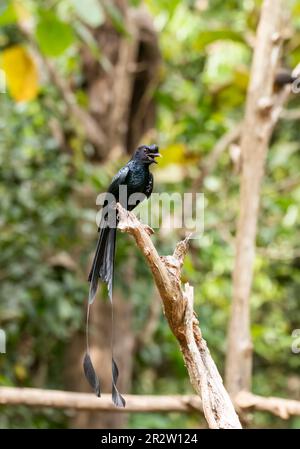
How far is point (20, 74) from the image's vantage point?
2668mm

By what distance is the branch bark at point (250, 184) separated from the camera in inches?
78.0

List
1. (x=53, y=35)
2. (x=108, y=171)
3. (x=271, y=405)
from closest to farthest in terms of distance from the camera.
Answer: (x=271, y=405) → (x=53, y=35) → (x=108, y=171)

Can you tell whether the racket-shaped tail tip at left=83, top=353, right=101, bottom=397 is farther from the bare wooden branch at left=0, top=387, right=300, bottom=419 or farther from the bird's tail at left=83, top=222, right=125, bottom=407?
the bare wooden branch at left=0, top=387, right=300, bottom=419

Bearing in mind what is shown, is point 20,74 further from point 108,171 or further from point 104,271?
point 104,271

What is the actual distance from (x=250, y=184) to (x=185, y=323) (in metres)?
0.97

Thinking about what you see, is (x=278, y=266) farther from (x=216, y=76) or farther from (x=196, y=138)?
(x=216, y=76)

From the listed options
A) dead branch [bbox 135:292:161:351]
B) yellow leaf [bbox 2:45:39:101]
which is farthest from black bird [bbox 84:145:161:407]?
dead branch [bbox 135:292:161:351]

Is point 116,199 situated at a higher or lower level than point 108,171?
lower

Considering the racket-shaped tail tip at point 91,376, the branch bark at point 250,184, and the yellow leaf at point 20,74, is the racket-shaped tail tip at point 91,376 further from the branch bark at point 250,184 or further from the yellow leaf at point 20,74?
the yellow leaf at point 20,74

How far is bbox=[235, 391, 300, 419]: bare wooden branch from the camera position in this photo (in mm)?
1779

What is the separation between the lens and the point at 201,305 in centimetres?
315

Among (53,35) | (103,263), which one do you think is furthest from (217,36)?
(103,263)

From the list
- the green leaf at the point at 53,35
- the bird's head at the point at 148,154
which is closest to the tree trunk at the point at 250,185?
the green leaf at the point at 53,35

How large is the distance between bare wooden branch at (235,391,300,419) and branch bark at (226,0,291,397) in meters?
0.14
